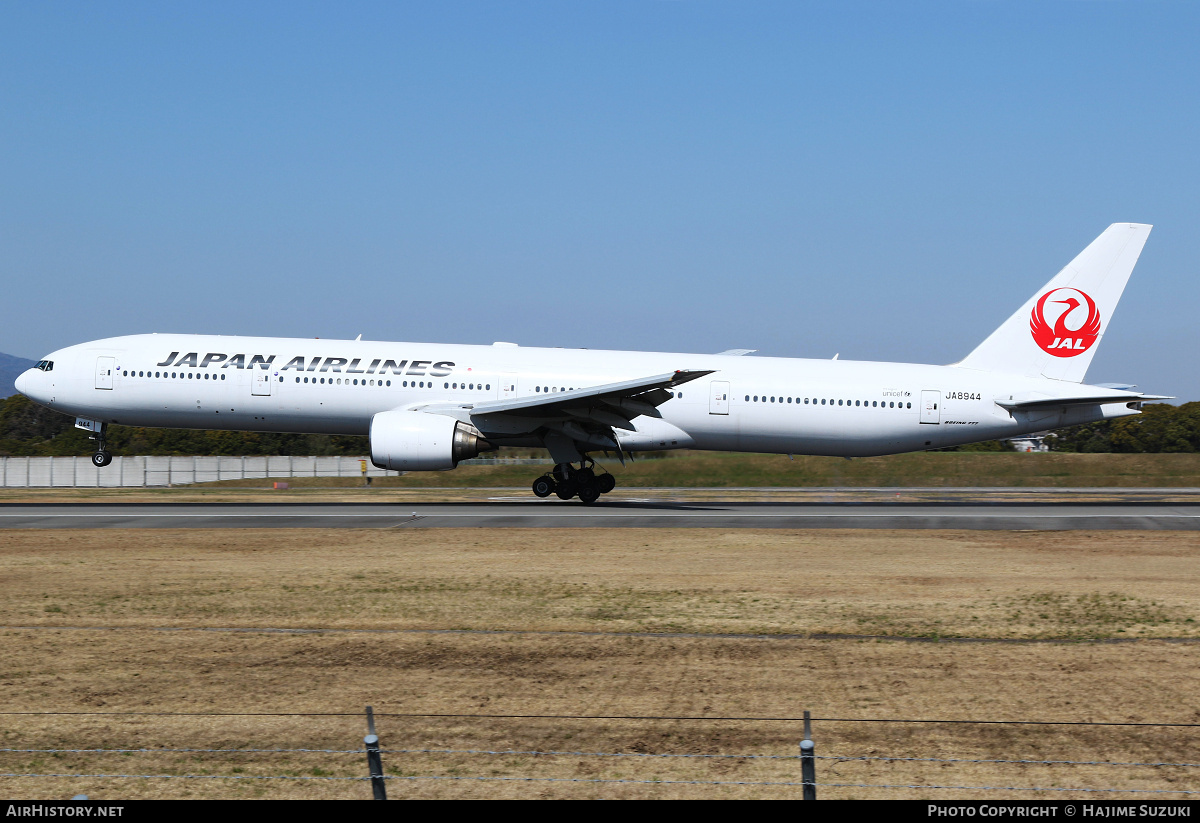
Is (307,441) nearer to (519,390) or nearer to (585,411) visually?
(519,390)

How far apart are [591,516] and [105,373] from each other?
1545 cm

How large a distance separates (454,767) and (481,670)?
3.18 metres

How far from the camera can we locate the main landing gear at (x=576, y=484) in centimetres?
3006

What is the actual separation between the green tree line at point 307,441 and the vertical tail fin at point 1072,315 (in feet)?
111

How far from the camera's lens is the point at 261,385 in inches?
1135

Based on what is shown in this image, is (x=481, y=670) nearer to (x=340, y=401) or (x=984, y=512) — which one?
(x=340, y=401)

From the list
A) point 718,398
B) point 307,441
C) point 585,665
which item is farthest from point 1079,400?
point 307,441

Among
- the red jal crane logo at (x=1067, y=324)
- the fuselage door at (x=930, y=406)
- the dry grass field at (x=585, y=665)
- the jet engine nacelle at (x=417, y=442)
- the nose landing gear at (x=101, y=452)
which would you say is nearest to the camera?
the dry grass field at (x=585, y=665)

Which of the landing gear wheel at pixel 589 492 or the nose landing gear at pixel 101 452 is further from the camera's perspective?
the landing gear wheel at pixel 589 492

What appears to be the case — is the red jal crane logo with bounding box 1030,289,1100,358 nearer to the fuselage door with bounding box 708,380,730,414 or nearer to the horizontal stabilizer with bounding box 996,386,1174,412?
the horizontal stabilizer with bounding box 996,386,1174,412

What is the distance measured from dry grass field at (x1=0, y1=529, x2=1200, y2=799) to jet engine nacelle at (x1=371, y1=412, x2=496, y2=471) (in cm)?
698

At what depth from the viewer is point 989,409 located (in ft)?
102

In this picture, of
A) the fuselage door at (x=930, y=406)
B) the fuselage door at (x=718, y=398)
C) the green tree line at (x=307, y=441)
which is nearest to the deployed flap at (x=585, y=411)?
the fuselage door at (x=718, y=398)

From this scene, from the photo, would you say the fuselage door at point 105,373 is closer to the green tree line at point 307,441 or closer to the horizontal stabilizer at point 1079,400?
the horizontal stabilizer at point 1079,400
